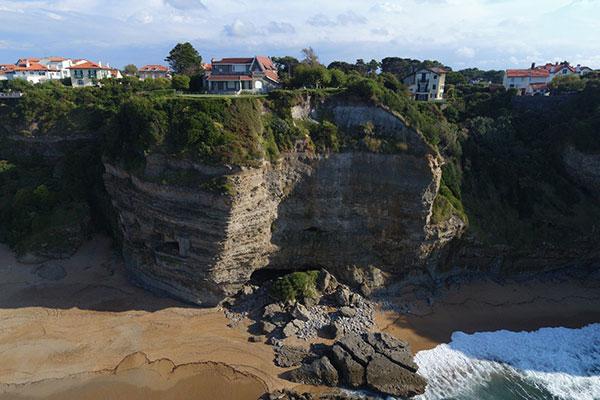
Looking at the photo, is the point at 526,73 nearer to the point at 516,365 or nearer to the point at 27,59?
the point at 516,365

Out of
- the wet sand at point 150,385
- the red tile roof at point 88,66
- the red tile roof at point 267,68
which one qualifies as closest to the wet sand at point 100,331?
the wet sand at point 150,385

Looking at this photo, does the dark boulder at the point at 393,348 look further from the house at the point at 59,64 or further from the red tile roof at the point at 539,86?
the house at the point at 59,64

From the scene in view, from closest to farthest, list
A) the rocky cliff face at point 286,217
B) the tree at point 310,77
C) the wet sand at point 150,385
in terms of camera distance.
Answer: the wet sand at point 150,385, the rocky cliff face at point 286,217, the tree at point 310,77

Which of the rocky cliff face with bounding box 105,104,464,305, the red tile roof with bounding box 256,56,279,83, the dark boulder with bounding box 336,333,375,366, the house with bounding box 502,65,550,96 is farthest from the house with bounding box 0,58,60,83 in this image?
the house with bounding box 502,65,550,96

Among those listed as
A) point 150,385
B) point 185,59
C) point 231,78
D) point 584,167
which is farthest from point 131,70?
point 584,167

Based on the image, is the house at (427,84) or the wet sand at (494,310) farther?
the house at (427,84)

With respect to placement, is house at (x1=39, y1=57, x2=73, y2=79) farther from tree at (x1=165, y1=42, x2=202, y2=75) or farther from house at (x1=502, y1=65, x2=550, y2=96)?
house at (x1=502, y1=65, x2=550, y2=96)
